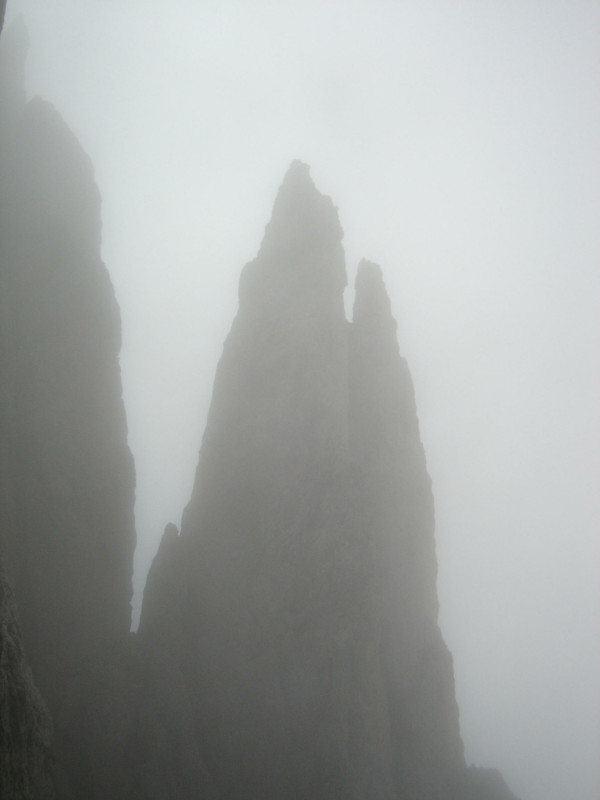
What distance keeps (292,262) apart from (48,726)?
2658 cm

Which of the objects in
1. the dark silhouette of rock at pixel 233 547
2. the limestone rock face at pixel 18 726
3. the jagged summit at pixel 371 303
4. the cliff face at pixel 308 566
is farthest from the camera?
the jagged summit at pixel 371 303

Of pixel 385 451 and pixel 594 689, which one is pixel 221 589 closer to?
pixel 385 451

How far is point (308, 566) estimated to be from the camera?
1034 inches

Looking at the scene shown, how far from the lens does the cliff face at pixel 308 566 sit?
80.8 ft

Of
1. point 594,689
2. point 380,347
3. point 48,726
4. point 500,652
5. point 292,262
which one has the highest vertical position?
point 292,262

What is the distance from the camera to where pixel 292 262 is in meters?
33.9

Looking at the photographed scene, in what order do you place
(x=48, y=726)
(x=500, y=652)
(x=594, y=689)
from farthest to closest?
(x=594, y=689)
(x=500, y=652)
(x=48, y=726)

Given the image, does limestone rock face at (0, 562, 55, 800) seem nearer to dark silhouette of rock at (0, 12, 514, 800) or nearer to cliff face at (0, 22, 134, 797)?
cliff face at (0, 22, 134, 797)

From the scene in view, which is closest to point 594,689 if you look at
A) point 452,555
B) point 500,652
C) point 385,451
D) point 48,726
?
point 500,652

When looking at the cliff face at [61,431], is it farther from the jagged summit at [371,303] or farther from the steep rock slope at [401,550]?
the jagged summit at [371,303]

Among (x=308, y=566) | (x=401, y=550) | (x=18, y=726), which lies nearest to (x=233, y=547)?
(x=308, y=566)

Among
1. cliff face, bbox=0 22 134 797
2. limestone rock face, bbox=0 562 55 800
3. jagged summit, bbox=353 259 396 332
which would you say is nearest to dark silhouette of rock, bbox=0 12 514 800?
cliff face, bbox=0 22 134 797

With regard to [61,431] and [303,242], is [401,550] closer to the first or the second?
[303,242]

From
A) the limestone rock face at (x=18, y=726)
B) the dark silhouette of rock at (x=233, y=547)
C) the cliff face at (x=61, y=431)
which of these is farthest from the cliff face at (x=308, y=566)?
the limestone rock face at (x=18, y=726)
